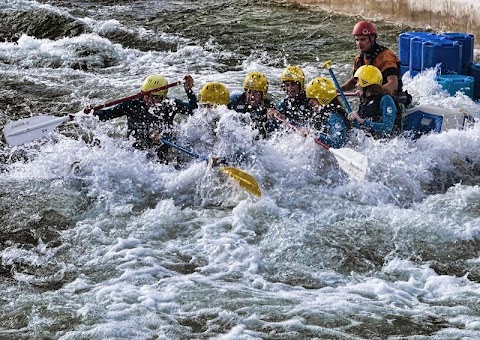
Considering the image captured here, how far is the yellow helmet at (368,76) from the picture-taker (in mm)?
8281

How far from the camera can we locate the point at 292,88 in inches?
342

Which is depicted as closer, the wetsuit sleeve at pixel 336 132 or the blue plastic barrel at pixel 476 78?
the wetsuit sleeve at pixel 336 132

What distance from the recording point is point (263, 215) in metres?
7.52

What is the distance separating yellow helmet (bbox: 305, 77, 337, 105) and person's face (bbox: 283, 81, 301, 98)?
29 cm

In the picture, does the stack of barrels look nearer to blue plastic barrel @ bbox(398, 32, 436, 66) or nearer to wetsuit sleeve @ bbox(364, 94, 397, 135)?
blue plastic barrel @ bbox(398, 32, 436, 66)

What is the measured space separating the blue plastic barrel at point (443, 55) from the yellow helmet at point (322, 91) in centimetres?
216

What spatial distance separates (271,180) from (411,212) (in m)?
1.55

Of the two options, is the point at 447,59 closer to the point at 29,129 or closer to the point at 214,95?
the point at 214,95

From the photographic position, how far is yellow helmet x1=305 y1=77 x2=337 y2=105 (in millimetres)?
8375

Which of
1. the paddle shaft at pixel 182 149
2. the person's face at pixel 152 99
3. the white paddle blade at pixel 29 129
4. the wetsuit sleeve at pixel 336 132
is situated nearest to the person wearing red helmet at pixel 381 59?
the wetsuit sleeve at pixel 336 132

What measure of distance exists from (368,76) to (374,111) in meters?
0.38

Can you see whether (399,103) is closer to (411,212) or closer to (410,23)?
(411,212)

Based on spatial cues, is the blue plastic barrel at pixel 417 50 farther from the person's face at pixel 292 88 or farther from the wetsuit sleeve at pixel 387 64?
the person's face at pixel 292 88

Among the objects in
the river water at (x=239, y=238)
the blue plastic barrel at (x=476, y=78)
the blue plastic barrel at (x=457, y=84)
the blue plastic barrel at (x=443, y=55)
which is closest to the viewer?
the river water at (x=239, y=238)
